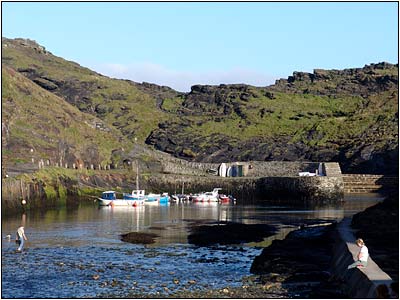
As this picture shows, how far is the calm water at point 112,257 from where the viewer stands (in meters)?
28.5

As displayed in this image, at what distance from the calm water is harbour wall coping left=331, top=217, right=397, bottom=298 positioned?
3789 millimetres

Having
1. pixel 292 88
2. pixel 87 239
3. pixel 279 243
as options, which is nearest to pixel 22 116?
pixel 87 239

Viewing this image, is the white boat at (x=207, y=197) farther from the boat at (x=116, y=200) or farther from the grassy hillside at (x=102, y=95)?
the grassy hillside at (x=102, y=95)

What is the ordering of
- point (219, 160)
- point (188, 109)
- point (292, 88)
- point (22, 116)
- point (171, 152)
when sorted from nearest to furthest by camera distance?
1. point (22, 116)
2. point (219, 160)
3. point (171, 152)
4. point (188, 109)
5. point (292, 88)

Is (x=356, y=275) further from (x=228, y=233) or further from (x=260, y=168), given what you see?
(x=260, y=168)

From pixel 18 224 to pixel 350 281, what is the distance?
34073mm

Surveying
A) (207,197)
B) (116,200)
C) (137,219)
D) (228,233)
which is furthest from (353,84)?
(228,233)

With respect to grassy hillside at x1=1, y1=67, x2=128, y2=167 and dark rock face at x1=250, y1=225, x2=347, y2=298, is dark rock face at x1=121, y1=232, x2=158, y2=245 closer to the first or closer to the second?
dark rock face at x1=250, y1=225, x2=347, y2=298

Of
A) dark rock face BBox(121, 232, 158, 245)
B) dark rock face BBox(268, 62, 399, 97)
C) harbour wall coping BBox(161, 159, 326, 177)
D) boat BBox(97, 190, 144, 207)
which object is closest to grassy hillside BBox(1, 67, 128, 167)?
harbour wall coping BBox(161, 159, 326, 177)

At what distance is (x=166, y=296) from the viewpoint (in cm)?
2608

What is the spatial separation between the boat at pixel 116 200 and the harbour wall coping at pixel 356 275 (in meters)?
49.1

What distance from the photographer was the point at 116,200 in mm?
80812

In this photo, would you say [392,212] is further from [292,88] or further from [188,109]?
[292,88]

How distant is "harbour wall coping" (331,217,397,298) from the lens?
1977cm
